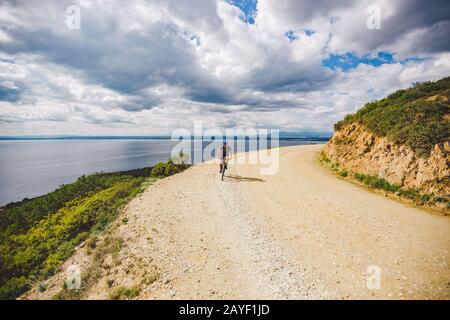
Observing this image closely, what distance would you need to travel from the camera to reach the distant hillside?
42.1 feet

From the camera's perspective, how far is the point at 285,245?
816 cm

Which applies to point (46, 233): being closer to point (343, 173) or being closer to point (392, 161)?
point (343, 173)

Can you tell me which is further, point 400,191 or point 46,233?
point 400,191

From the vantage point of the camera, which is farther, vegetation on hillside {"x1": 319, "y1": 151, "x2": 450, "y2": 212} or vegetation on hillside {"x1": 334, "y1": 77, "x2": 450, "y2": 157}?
vegetation on hillside {"x1": 334, "y1": 77, "x2": 450, "y2": 157}

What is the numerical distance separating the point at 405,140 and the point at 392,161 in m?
1.61

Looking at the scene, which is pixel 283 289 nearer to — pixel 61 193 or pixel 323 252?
→ pixel 323 252

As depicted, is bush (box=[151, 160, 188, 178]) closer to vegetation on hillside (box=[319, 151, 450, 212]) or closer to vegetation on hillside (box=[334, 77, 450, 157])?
vegetation on hillside (box=[319, 151, 450, 212])

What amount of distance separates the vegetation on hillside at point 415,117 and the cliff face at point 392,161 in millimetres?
500

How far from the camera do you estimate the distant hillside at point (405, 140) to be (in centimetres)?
1284

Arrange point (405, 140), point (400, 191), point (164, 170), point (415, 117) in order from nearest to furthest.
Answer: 1. point (400, 191)
2. point (405, 140)
3. point (415, 117)
4. point (164, 170)

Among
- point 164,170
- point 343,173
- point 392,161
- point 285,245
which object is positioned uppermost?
point 392,161

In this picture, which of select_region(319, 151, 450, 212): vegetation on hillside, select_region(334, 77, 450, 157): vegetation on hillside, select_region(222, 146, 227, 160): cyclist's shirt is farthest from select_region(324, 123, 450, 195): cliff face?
select_region(222, 146, 227, 160): cyclist's shirt

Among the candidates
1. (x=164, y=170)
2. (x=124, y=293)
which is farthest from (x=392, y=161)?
(x=164, y=170)

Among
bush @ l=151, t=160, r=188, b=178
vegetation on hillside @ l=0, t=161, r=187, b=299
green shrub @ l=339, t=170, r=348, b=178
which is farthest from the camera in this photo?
bush @ l=151, t=160, r=188, b=178
